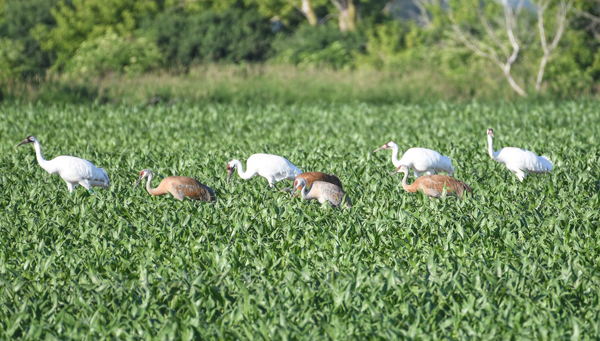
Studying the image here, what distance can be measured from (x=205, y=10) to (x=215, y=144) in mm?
24512

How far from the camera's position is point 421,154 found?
8664 mm

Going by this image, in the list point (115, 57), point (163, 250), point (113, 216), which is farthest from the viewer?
point (115, 57)

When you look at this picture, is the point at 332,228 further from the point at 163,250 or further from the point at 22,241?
the point at 22,241

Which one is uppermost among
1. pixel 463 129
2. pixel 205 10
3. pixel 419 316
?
pixel 419 316

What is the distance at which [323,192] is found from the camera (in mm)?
7133

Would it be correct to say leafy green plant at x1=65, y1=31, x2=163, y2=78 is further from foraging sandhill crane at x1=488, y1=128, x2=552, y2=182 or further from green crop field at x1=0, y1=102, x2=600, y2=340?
foraging sandhill crane at x1=488, y1=128, x2=552, y2=182

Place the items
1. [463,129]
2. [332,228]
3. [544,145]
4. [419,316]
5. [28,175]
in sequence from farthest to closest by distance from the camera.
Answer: [463,129]
[544,145]
[28,175]
[332,228]
[419,316]

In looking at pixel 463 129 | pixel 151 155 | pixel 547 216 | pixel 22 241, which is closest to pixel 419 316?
pixel 547 216

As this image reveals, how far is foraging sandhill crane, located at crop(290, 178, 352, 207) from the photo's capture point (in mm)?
7117

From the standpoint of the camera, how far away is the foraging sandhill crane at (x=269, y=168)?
8.38 m

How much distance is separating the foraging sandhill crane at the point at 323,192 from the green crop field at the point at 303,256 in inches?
5.6

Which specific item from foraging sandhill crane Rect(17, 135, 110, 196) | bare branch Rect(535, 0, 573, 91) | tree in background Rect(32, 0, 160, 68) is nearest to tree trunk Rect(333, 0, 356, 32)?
tree in background Rect(32, 0, 160, 68)

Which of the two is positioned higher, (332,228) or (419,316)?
(419,316)

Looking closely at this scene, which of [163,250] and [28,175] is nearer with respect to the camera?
[163,250]
